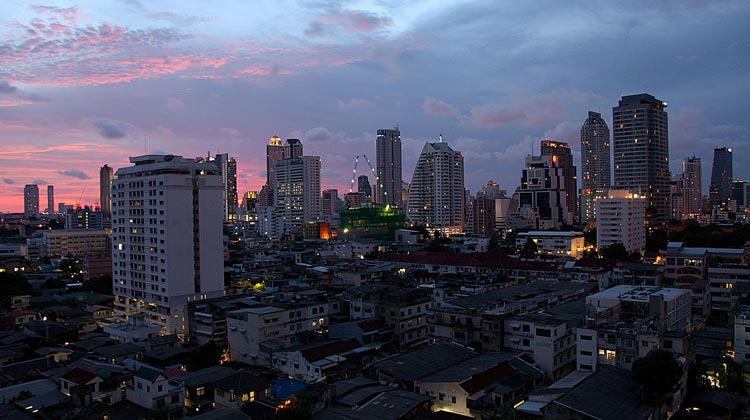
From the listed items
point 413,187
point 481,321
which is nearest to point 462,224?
point 413,187

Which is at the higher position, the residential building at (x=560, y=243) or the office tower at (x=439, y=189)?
the office tower at (x=439, y=189)

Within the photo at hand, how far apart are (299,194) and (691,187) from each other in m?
72.7

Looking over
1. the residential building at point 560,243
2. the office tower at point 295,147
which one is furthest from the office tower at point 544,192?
the office tower at point 295,147

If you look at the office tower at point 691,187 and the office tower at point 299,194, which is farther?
the office tower at point 691,187

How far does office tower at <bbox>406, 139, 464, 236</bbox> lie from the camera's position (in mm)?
75188

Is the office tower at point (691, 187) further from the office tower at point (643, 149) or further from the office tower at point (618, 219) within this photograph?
the office tower at point (618, 219)

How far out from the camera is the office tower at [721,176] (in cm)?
11912

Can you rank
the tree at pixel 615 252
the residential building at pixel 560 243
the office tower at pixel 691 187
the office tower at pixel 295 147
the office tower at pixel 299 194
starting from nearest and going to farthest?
the tree at pixel 615 252, the residential building at pixel 560 243, the office tower at pixel 299 194, the office tower at pixel 691 187, the office tower at pixel 295 147

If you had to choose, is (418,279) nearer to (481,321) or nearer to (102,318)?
(481,321)

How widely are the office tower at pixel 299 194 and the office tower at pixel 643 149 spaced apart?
41.5m

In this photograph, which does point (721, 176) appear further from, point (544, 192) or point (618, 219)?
point (618, 219)

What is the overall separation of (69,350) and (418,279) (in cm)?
1637

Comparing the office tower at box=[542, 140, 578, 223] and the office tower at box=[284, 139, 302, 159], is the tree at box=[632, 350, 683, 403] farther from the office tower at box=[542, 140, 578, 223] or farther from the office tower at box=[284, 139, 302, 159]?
the office tower at box=[284, 139, 302, 159]

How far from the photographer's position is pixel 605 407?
11.3 m
